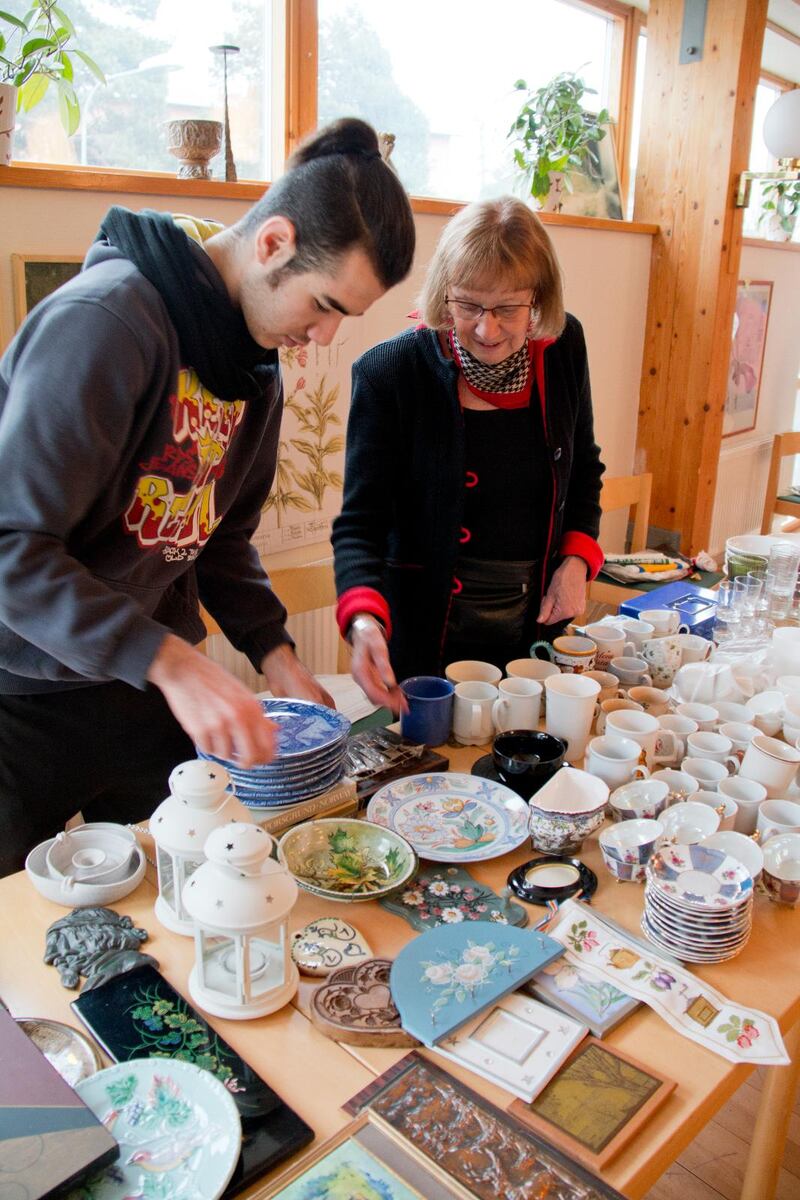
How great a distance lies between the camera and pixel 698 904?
1030 millimetres

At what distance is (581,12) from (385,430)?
3128 millimetres

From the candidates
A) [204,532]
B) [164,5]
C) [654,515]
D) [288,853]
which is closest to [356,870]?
[288,853]

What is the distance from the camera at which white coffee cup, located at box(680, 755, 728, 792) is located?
4.34 ft

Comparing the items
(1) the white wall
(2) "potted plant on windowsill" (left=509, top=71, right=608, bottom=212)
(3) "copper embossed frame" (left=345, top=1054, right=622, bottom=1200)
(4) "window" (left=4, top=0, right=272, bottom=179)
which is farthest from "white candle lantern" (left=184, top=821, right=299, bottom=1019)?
(2) "potted plant on windowsill" (left=509, top=71, right=608, bottom=212)

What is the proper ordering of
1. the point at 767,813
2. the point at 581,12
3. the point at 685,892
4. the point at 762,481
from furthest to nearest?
the point at 762,481
the point at 581,12
the point at 767,813
the point at 685,892

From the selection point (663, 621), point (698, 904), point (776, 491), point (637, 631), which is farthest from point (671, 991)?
point (776, 491)

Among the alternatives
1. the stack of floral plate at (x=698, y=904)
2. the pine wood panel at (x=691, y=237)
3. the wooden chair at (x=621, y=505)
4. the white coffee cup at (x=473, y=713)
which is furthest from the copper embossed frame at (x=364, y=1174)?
the pine wood panel at (x=691, y=237)

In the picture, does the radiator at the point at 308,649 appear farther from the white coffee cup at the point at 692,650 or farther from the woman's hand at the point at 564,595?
the white coffee cup at the point at 692,650

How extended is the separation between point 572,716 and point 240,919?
0.71 metres

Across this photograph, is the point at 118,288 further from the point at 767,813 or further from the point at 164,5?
the point at 164,5

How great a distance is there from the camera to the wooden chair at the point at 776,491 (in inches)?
170

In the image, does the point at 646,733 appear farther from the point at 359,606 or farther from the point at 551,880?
the point at 359,606

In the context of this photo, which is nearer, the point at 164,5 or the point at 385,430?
the point at 385,430

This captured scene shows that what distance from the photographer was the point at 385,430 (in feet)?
5.85
